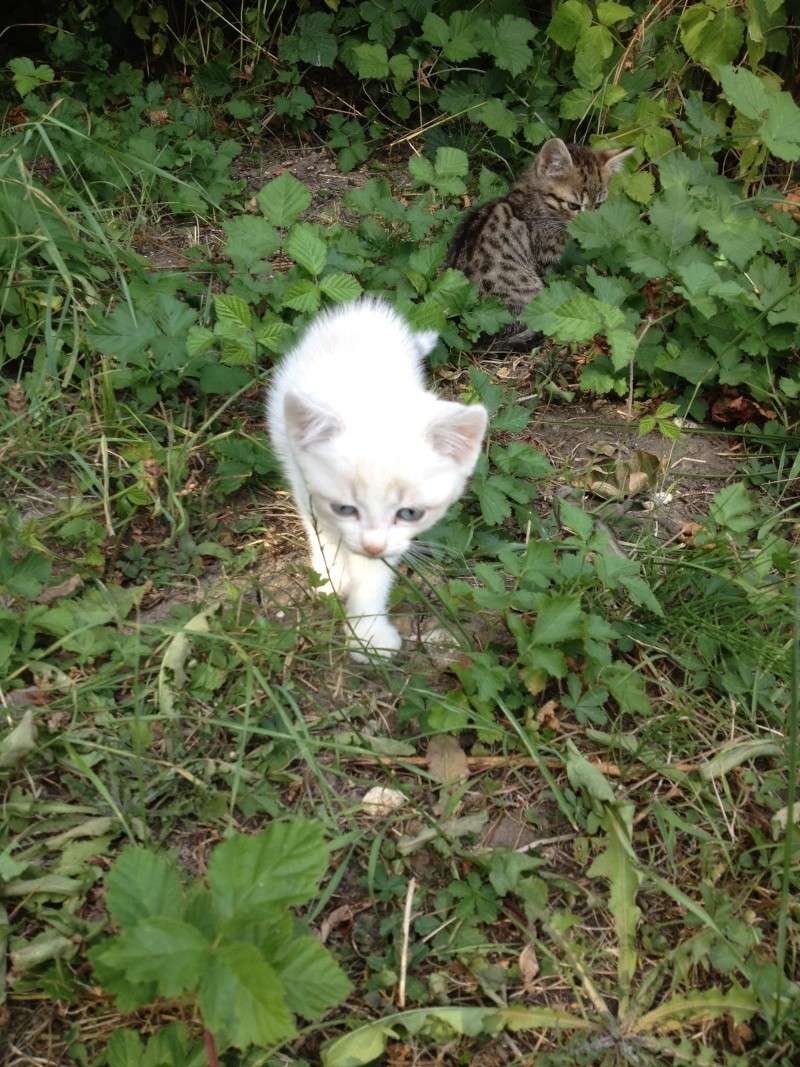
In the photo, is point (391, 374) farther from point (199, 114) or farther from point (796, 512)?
point (199, 114)

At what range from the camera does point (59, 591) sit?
2.18 metres

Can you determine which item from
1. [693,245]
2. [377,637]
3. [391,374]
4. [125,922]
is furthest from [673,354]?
[125,922]

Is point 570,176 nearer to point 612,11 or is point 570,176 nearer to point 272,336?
point 612,11

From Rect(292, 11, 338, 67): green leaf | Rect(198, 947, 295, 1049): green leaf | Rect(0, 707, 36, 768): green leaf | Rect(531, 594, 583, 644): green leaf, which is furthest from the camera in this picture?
Rect(292, 11, 338, 67): green leaf

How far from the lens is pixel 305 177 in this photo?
13.3 ft

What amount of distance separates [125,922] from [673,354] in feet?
7.71

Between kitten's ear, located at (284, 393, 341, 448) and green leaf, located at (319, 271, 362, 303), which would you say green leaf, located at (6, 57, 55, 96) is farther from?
kitten's ear, located at (284, 393, 341, 448)

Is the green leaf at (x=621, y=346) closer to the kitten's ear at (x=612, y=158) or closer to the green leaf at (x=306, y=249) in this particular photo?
the green leaf at (x=306, y=249)

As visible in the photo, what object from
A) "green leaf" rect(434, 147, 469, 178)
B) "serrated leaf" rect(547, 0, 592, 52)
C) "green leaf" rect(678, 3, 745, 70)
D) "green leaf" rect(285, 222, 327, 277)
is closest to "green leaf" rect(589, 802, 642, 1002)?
"green leaf" rect(285, 222, 327, 277)

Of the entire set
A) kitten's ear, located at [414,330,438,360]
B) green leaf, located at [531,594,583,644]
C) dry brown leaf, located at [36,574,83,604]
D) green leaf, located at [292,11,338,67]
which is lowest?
dry brown leaf, located at [36,574,83,604]

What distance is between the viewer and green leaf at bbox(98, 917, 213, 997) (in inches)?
49.6

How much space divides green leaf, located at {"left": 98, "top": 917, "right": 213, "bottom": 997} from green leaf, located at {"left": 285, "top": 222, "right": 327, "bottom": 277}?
1933 mm

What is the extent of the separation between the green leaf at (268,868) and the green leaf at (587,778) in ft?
2.36

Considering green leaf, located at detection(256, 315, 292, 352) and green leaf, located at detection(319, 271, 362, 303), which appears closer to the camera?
green leaf, located at detection(256, 315, 292, 352)
